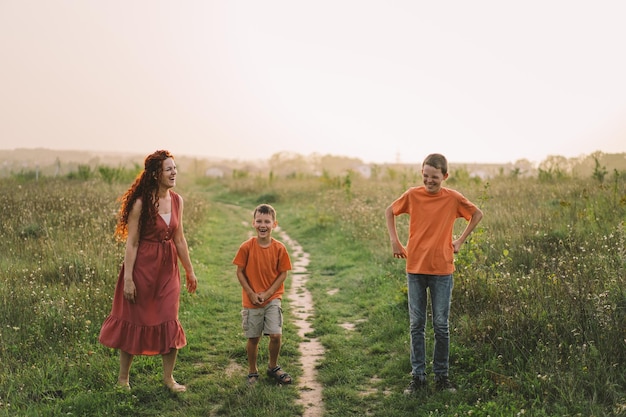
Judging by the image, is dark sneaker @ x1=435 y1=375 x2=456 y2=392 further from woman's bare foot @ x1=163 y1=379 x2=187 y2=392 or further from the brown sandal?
woman's bare foot @ x1=163 y1=379 x2=187 y2=392

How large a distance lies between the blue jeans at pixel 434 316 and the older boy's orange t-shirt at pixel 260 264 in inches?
51.9

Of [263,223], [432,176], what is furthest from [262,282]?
[432,176]

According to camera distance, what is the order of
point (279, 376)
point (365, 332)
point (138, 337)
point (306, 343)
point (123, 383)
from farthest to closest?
point (365, 332)
point (306, 343)
point (279, 376)
point (123, 383)
point (138, 337)

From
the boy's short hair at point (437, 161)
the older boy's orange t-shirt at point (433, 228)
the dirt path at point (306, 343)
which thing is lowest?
the dirt path at point (306, 343)

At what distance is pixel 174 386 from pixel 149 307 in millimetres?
852

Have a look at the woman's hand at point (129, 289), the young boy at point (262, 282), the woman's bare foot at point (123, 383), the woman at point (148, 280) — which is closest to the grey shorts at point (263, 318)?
the young boy at point (262, 282)

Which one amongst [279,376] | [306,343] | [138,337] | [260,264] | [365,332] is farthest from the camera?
[365,332]

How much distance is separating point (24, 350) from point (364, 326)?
13.8 feet

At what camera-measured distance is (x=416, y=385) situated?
521 cm

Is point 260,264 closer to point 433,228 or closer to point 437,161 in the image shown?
point 433,228

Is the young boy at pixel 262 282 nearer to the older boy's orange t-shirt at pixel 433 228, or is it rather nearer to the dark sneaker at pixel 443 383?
the older boy's orange t-shirt at pixel 433 228

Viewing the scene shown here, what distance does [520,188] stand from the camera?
17234mm

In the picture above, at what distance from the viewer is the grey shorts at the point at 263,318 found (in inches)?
214

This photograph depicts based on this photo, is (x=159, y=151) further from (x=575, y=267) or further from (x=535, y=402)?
(x=575, y=267)
